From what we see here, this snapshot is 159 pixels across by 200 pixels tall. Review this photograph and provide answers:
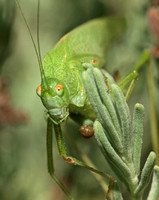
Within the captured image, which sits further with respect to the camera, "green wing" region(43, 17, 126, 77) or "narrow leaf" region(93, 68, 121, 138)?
"green wing" region(43, 17, 126, 77)

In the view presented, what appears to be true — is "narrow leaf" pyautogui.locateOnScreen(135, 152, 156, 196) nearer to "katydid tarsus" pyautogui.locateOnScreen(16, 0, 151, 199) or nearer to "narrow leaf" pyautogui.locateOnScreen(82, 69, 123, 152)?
"narrow leaf" pyautogui.locateOnScreen(82, 69, 123, 152)

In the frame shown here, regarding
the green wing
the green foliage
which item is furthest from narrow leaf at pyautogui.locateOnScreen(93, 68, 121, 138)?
the green wing

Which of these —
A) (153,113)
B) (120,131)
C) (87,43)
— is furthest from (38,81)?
(120,131)

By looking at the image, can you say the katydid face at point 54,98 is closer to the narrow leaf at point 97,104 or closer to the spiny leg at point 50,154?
the spiny leg at point 50,154

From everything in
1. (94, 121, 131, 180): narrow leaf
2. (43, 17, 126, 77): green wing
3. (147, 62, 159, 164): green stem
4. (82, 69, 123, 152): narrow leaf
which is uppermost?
(43, 17, 126, 77): green wing

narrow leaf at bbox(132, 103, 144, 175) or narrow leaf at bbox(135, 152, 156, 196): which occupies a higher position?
narrow leaf at bbox(132, 103, 144, 175)

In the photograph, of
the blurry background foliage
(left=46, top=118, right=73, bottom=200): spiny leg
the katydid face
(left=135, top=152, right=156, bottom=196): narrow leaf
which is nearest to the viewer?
(left=135, top=152, right=156, bottom=196): narrow leaf

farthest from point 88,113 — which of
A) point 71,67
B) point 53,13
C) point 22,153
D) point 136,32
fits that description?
point 53,13

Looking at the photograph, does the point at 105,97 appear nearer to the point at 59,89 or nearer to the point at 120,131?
the point at 120,131
